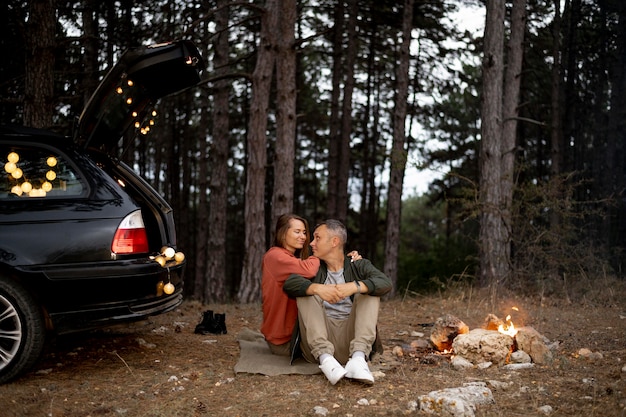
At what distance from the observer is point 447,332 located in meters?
5.98

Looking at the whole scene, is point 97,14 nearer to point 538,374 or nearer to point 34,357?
point 34,357

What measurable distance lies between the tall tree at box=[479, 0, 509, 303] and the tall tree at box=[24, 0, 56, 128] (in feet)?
24.8

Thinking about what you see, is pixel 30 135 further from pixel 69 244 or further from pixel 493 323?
pixel 493 323

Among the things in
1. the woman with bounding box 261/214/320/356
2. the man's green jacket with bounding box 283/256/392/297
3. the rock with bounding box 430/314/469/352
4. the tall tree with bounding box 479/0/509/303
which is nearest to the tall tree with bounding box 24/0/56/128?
the woman with bounding box 261/214/320/356

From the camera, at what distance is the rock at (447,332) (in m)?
5.96

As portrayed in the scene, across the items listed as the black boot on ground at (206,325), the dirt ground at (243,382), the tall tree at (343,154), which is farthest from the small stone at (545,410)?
the tall tree at (343,154)

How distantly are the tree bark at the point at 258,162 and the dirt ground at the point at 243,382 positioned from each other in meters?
3.70

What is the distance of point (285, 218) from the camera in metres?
5.48

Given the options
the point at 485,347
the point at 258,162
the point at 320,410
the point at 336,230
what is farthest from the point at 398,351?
the point at 258,162

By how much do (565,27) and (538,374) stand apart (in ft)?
65.8

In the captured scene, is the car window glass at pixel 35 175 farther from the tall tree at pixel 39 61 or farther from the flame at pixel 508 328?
the tall tree at pixel 39 61

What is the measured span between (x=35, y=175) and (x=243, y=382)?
2406 millimetres

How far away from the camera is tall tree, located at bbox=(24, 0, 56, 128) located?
348 inches

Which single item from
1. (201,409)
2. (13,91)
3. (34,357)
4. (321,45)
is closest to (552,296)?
(201,409)
